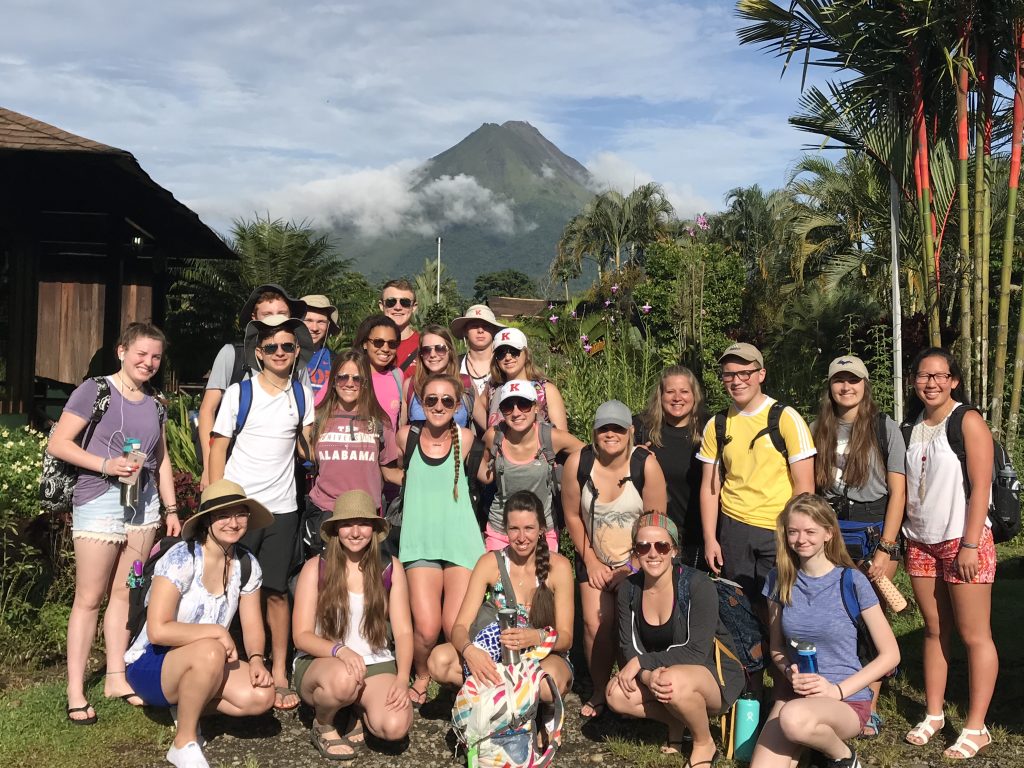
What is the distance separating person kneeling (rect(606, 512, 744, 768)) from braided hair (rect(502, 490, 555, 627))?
339 millimetres

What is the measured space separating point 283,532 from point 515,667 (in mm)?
1413

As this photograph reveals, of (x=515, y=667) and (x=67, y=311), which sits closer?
(x=515, y=667)

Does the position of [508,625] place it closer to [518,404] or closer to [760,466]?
[518,404]

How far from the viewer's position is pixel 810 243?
26.5 metres

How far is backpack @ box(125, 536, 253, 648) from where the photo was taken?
404 centimetres

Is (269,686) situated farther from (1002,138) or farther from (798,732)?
(1002,138)

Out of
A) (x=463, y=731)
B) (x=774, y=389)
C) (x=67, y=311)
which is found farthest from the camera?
(x=67, y=311)

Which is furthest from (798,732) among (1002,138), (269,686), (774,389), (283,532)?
(774,389)

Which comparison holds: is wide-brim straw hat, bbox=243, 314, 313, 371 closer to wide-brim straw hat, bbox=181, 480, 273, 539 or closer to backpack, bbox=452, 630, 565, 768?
wide-brim straw hat, bbox=181, 480, 273, 539

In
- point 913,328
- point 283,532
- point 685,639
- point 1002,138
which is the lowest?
point 685,639

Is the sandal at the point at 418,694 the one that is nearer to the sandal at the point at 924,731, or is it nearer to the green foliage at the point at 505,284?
the sandal at the point at 924,731

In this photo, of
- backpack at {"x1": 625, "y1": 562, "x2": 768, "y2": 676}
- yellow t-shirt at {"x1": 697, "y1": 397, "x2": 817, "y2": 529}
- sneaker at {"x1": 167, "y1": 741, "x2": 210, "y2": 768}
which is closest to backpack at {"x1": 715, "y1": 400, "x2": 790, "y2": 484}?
yellow t-shirt at {"x1": 697, "y1": 397, "x2": 817, "y2": 529}

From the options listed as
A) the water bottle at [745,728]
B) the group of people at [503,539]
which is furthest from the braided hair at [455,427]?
the water bottle at [745,728]

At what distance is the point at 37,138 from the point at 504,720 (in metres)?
7.25
